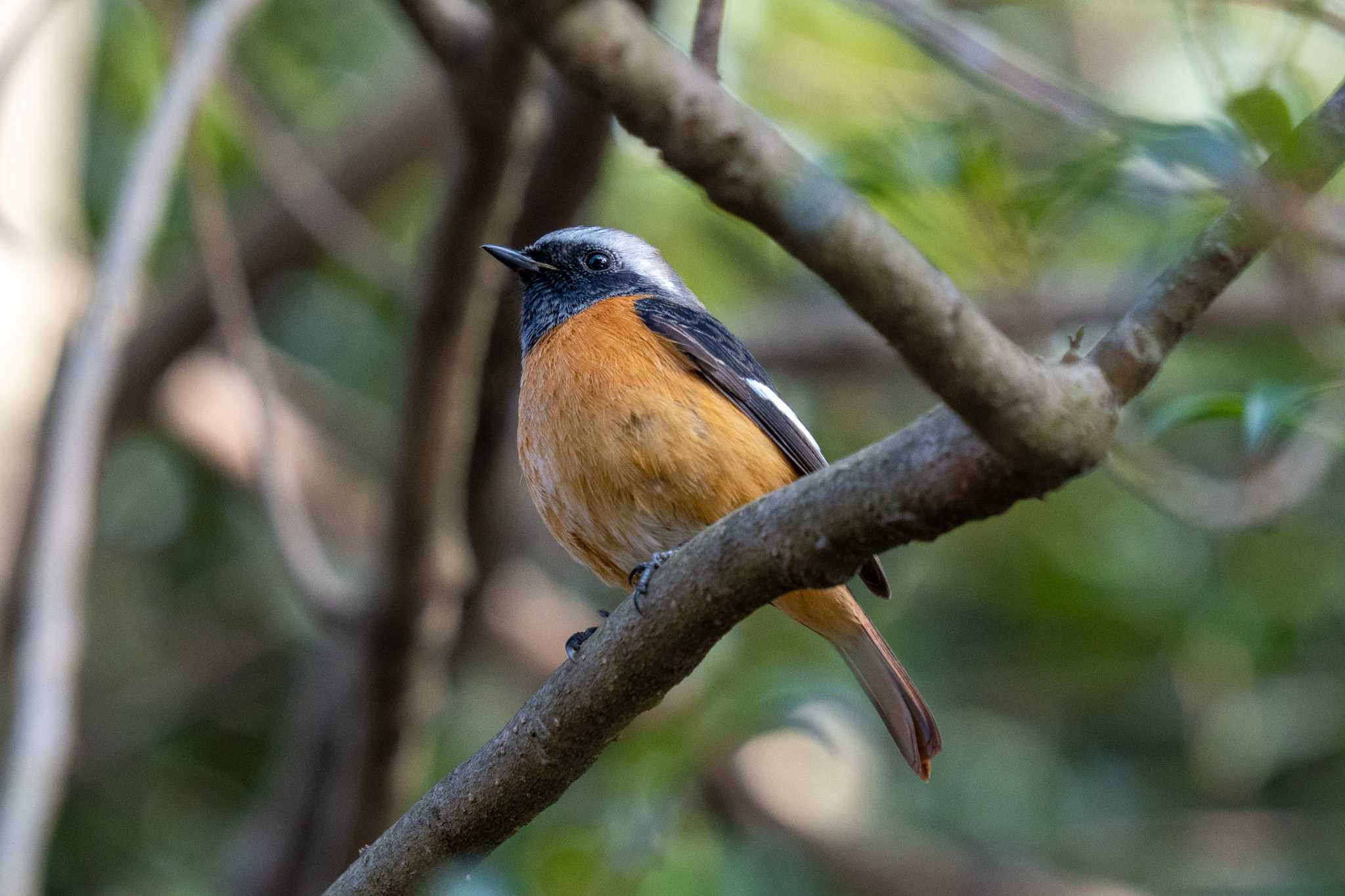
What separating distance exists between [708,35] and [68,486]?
192 cm

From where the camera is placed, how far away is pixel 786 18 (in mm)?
6734

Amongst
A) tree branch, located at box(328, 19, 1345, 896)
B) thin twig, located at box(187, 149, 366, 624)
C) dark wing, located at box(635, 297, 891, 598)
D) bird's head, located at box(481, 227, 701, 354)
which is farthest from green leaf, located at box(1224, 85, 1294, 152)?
thin twig, located at box(187, 149, 366, 624)

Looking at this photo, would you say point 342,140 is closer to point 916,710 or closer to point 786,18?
point 786,18

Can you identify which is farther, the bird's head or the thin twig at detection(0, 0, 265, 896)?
the bird's head

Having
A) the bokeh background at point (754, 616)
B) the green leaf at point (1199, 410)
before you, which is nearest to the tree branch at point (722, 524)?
the green leaf at point (1199, 410)

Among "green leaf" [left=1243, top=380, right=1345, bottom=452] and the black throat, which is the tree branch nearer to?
"green leaf" [left=1243, top=380, right=1345, bottom=452]

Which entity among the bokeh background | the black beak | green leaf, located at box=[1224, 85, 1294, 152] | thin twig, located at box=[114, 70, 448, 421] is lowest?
the bokeh background

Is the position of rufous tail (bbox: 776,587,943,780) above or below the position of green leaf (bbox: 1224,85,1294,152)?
below

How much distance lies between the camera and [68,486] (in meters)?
3.13

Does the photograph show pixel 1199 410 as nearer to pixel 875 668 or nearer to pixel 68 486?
pixel 875 668

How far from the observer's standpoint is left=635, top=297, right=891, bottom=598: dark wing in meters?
3.47

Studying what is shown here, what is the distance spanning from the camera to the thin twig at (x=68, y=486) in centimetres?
251

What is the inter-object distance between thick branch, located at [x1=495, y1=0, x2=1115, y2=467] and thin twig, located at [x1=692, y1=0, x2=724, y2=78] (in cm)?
59

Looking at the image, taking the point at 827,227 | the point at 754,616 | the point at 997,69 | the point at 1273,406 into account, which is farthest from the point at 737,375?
the point at 754,616
